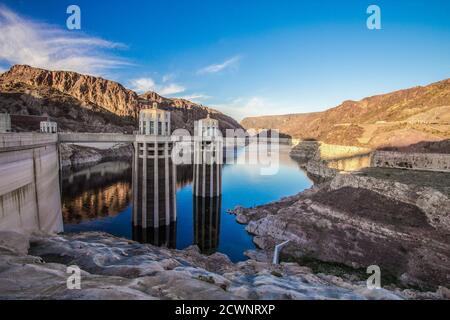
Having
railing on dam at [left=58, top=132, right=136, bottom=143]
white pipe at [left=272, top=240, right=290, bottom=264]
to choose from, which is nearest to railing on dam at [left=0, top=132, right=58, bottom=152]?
railing on dam at [left=58, top=132, right=136, bottom=143]

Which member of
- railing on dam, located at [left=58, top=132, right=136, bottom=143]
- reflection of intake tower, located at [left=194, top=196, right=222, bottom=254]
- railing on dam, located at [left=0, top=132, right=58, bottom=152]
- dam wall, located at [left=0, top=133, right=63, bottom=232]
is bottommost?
reflection of intake tower, located at [left=194, top=196, right=222, bottom=254]

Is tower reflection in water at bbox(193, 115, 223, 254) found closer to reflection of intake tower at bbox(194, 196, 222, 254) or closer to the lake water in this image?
reflection of intake tower at bbox(194, 196, 222, 254)

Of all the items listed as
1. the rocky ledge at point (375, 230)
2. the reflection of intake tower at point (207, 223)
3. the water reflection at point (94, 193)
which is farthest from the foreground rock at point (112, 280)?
the water reflection at point (94, 193)

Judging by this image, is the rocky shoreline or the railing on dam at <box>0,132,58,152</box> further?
the rocky shoreline

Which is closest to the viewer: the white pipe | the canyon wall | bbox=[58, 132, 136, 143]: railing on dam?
the white pipe

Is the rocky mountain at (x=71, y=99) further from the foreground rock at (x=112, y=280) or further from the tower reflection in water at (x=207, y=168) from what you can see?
the foreground rock at (x=112, y=280)

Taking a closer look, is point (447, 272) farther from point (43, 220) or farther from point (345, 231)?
point (43, 220)
